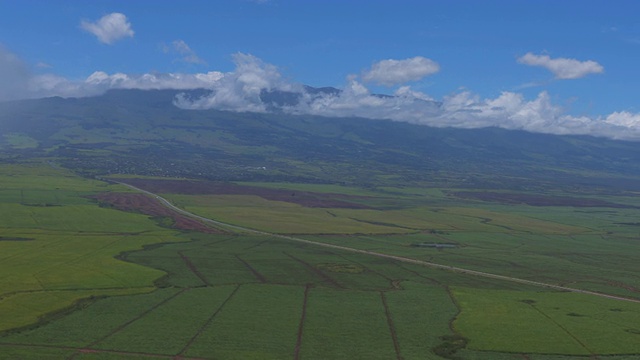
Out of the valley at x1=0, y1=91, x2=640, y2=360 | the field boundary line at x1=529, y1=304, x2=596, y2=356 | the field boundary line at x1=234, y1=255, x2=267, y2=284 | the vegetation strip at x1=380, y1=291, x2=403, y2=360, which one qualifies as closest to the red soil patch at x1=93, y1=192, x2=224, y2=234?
the valley at x1=0, y1=91, x2=640, y2=360

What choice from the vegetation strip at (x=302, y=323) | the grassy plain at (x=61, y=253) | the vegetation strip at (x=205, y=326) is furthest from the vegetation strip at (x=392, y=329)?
the grassy plain at (x=61, y=253)

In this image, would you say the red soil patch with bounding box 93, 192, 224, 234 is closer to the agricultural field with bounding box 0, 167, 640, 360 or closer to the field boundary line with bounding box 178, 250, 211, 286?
the agricultural field with bounding box 0, 167, 640, 360

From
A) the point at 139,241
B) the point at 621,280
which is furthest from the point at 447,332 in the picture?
the point at 139,241

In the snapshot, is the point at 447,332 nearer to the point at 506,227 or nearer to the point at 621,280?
the point at 621,280

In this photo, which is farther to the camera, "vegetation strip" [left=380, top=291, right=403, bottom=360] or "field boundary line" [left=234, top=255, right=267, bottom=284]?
"field boundary line" [left=234, top=255, right=267, bottom=284]

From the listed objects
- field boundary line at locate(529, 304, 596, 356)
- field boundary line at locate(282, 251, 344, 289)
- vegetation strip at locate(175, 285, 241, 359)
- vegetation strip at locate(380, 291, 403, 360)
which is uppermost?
field boundary line at locate(529, 304, 596, 356)

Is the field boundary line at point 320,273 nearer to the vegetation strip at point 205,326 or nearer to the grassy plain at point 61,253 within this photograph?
the vegetation strip at point 205,326
